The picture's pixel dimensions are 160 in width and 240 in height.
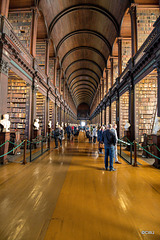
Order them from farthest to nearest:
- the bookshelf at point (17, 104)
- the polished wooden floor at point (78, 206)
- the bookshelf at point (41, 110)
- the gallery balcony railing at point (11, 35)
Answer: the bookshelf at point (41, 110) → the bookshelf at point (17, 104) → the gallery balcony railing at point (11, 35) → the polished wooden floor at point (78, 206)

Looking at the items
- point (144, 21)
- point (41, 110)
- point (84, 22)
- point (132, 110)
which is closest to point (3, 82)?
point (41, 110)

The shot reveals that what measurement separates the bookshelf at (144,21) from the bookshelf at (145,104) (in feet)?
7.59

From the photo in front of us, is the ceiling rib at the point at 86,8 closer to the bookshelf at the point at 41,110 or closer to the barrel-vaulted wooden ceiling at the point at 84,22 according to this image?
the barrel-vaulted wooden ceiling at the point at 84,22

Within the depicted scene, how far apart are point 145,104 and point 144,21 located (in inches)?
176

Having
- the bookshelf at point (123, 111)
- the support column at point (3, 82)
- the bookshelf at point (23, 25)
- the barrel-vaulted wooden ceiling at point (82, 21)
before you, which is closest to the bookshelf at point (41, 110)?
the bookshelf at point (23, 25)

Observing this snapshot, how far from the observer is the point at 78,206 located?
2053 mm

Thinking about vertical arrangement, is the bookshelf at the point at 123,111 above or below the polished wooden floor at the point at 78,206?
above

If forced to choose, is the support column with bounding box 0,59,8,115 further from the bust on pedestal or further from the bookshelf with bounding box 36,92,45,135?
the bookshelf with bounding box 36,92,45,135

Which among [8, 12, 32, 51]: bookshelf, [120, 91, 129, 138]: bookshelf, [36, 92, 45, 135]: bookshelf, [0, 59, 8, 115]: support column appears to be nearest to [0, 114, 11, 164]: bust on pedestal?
[0, 59, 8, 115]: support column

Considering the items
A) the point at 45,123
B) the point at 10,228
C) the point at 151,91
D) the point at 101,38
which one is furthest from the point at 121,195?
the point at 101,38

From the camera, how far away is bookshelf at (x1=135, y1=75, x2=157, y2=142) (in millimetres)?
7406

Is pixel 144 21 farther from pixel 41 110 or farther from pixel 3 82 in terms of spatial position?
pixel 41 110

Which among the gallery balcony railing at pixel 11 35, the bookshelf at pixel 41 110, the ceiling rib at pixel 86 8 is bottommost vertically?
the bookshelf at pixel 41 110

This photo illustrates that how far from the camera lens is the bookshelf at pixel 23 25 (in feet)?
24.5
